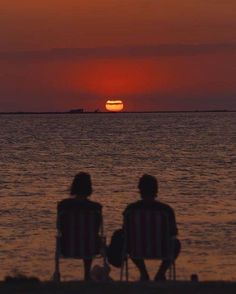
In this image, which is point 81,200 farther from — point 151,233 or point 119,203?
point 119,203

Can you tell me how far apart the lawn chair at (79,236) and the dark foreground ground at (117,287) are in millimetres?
939

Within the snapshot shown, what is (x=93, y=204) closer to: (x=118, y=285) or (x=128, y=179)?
(x=118, y=285)

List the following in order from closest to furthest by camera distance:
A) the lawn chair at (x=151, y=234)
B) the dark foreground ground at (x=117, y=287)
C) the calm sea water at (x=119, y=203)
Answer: the dark foreground ground at (x=117, y=287)
the lawn chair at (x=151, y=234)
the calm sea water at (x=119, y=203)

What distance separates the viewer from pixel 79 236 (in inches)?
382

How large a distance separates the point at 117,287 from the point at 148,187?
1.34 metres

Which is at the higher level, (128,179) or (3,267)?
(128,179)

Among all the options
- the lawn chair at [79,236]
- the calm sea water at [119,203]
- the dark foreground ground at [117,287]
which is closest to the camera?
the dark foreground ground at [117,287]

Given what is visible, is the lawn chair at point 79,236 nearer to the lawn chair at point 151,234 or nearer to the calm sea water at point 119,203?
the lawn chair at point 151,234

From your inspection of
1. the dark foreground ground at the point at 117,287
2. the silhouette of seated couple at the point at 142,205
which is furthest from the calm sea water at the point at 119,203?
the dark foreground ground at the point at 117,287

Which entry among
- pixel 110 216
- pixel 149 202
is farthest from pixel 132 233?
pixel 110 216

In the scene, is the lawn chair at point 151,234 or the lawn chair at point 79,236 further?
the lawn chair at point 79,236

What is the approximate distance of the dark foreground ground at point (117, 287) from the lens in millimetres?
8375

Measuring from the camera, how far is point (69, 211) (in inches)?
383

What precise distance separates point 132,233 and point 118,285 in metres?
0.98
